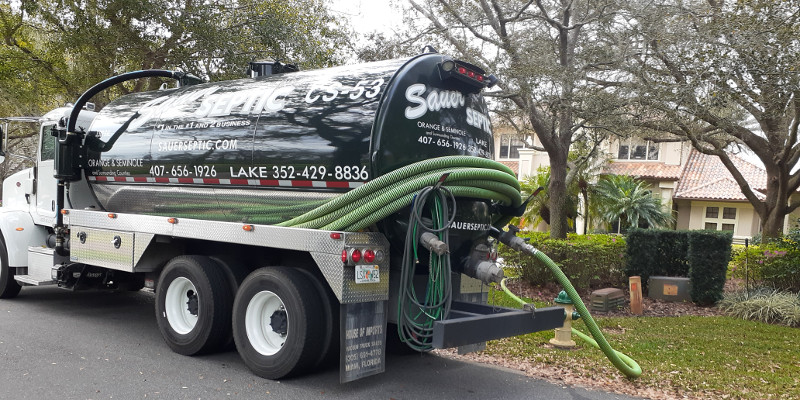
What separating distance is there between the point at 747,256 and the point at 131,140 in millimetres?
10671

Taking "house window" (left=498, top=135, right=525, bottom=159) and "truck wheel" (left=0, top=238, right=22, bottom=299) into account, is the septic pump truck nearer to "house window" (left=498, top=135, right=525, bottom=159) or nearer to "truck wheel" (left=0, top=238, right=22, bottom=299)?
"truck wheel" (left=0, top=238, right=22, bottom=299)

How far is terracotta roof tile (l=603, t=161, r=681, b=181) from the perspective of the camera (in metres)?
27.7

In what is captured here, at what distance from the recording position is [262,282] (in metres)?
5.56

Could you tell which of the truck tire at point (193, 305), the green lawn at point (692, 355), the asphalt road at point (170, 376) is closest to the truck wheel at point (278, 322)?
the asphalt road at point (170, 376)

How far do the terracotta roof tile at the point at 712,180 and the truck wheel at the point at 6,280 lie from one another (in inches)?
995

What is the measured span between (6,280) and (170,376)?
15.7 feet

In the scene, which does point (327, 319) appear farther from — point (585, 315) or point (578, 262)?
point (578, 262)

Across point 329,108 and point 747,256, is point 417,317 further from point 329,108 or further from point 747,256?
point 747,256

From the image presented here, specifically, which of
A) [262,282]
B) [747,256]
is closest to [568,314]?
[262,282]

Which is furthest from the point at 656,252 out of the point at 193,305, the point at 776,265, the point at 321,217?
the point at 193,305

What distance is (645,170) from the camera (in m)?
28.6

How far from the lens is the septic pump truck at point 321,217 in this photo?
16.7 ft

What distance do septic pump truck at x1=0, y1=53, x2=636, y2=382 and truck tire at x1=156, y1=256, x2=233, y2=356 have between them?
2 cm

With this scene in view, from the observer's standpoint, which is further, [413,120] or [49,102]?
[49,102]
